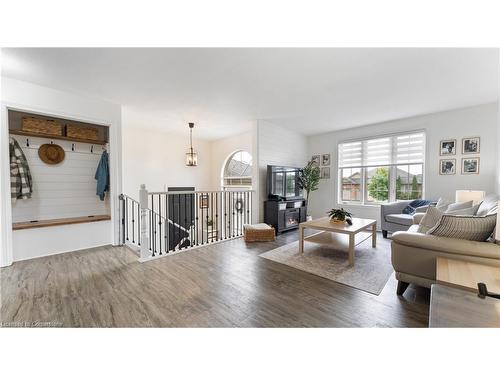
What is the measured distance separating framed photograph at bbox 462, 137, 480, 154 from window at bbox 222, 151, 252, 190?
15.1ft

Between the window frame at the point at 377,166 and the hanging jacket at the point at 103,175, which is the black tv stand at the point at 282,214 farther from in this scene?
the hanging jacket at the point at 103,175

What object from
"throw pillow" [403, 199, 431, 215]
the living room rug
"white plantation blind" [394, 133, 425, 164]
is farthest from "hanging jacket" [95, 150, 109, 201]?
"white plantation blind" [394, 133, 425, 164]

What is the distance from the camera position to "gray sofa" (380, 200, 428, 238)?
366cm

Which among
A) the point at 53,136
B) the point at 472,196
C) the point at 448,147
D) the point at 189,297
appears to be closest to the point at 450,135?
the point at 448,147

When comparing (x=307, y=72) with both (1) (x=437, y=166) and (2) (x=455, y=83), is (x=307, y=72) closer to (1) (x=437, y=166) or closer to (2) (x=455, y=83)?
(2) (x=455, y=83)

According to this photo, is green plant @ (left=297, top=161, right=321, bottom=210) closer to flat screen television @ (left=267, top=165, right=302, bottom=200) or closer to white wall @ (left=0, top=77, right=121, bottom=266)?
flat screen television @ (left=267, top=165, right=302, bottom=200)

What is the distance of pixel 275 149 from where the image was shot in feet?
16.0

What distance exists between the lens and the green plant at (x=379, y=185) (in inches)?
186

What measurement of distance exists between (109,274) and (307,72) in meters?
3.46

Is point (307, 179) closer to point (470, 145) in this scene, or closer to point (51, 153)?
point (470, 145)

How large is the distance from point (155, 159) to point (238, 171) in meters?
2.39
